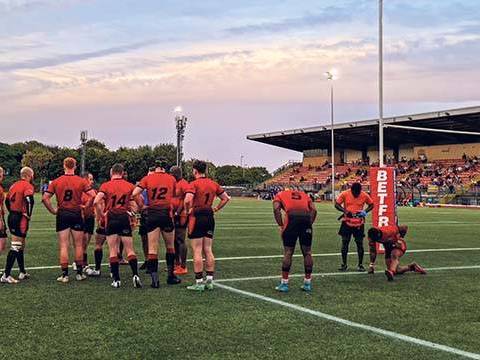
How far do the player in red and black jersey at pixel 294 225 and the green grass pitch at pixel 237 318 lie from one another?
402 millimetres

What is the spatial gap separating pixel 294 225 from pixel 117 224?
8.90ft

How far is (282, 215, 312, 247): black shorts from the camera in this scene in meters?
8.52

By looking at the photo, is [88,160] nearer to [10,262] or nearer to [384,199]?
[384,199]

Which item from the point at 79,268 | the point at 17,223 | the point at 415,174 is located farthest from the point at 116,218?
the point at 415,174

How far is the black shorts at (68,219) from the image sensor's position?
30.5 feet

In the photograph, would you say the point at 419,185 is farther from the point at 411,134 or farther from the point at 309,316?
the point at 309,316

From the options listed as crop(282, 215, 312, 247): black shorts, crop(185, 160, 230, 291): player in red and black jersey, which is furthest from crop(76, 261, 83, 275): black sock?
crop(282, 215, 312, 247): black shorts

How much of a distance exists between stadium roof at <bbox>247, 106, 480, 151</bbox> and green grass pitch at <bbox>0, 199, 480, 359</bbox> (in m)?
46.4

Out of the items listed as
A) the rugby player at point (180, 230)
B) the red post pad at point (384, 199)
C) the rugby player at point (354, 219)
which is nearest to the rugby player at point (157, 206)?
the rugby player at point (180, 230)

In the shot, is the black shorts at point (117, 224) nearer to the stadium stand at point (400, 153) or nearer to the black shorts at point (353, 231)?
the black shorts at point (353, 231)

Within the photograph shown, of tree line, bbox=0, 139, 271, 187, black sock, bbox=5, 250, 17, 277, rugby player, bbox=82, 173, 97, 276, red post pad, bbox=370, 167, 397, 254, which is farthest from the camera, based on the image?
tree line, bbox=0, 139, 271, 187

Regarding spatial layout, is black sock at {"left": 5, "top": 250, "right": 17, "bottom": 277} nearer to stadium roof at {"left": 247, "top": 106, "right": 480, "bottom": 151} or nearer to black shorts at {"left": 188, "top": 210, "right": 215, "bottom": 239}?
black shorts at {"left": 188, "top": 210, "right": 215, "bottom": 239}

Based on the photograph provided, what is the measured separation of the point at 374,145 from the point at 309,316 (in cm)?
6810

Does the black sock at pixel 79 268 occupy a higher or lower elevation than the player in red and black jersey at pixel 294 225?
lower
